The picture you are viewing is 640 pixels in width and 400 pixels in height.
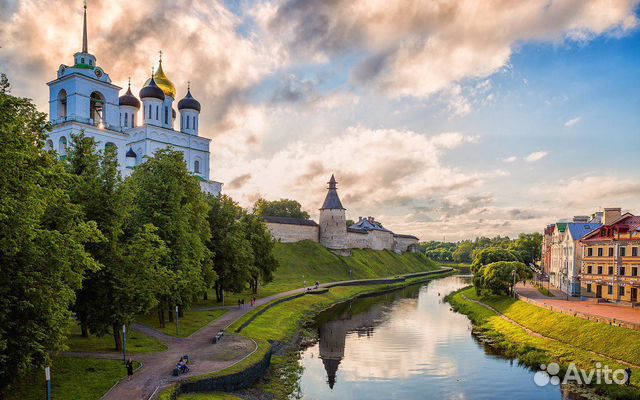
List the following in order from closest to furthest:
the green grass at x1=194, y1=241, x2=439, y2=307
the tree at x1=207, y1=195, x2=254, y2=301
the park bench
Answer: the park bench → the tree at x1=207, y1=195, x2=254, y2=301 → the green grass at x1=194, y1=241, x2=439, y2=307

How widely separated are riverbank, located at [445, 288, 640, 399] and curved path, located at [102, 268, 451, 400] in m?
20.0

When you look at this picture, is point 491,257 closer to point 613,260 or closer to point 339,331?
point 613,260

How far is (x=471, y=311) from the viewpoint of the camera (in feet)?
171

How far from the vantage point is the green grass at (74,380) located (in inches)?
766

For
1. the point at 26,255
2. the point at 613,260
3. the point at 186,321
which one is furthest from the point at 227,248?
the point at 613,260

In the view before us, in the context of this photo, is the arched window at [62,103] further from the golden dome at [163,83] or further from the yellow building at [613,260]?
the yellow building at [613,260]

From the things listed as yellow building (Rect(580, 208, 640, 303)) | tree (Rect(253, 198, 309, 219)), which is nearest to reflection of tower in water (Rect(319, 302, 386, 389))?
yellow building (Rect(580, 208, 640, 303))

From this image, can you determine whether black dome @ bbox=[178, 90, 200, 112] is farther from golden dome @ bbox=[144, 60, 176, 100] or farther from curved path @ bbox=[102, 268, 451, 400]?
curved path @ bbox=[102, 268, 451, 400]

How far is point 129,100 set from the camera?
250ft

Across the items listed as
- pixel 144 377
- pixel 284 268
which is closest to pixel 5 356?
pixel 144 377

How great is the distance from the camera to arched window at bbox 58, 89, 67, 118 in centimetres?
6222

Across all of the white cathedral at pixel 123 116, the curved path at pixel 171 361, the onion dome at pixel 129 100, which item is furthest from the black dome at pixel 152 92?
the curved path at pixel 171 361

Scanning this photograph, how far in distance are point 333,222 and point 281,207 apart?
27.6 m

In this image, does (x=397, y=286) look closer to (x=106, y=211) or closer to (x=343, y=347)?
(x=343, y=347)
